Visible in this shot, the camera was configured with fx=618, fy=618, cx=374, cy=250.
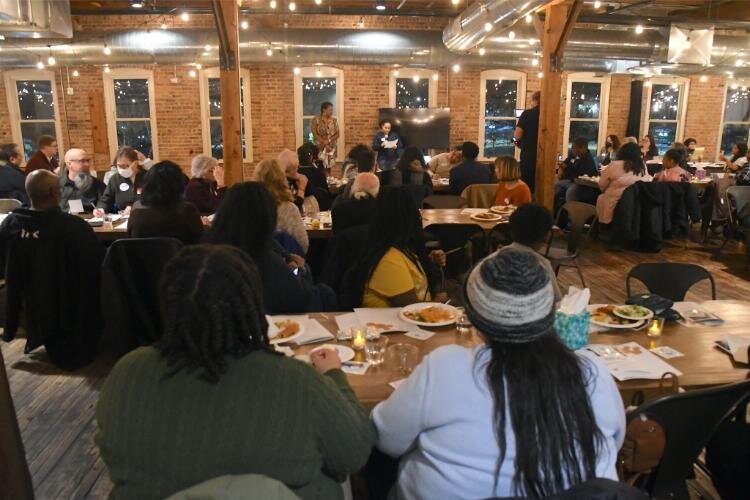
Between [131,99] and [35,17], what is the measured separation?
195 inches

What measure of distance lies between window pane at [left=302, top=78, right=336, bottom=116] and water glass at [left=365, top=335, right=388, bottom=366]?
9.79 meters

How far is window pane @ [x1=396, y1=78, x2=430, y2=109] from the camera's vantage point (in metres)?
11.9

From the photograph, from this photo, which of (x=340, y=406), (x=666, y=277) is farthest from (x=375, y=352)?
(x=666, y=277)

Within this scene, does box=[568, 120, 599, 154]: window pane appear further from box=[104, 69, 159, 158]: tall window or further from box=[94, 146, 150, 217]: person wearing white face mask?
box=[94, 146, 150, 217]: person wearing white face mask

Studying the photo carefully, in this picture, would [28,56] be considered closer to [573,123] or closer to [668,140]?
[573,123]

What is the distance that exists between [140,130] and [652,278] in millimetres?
10305

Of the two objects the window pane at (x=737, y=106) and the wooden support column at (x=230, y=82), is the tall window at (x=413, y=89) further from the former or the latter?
the window pane at (x=737, y=106)

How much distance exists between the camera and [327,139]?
35.0 ft

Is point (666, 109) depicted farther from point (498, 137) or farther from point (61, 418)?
point (61, 418)

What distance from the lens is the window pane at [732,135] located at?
1328 centimetres

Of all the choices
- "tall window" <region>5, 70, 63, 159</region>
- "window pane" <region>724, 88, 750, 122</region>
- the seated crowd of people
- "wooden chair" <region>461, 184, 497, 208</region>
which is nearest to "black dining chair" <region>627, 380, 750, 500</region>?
the seated crowd of people

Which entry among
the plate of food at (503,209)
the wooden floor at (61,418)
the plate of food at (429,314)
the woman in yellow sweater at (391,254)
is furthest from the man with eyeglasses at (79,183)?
the plate of food at (429,314)

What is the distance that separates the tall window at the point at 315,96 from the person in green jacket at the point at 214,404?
10.3m

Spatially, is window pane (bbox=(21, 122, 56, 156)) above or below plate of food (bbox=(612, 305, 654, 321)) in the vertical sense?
above
